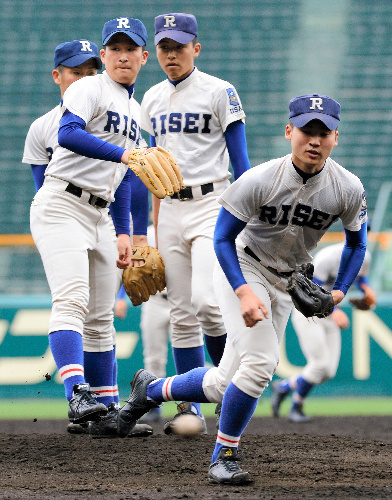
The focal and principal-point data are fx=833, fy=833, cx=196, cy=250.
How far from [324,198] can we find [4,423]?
468 centimetres

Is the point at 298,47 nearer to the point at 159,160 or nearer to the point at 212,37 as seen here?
the point at 212,37

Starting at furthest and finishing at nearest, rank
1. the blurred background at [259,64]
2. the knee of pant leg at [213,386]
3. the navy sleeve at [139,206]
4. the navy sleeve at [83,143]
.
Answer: the blurred background at [259,64] < the navy sleeve at [139,206] < the navy sleeve at [83,143] < the knee of pant leg at [213,386]

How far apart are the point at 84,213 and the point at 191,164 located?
0.67 m

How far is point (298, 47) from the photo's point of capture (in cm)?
1224

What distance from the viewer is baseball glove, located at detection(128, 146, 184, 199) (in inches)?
149

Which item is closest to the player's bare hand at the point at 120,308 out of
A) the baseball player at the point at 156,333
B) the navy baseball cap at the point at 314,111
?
the baseball player at the point at 156,333

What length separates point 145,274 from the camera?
4613mm

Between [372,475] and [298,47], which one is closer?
[372,475]

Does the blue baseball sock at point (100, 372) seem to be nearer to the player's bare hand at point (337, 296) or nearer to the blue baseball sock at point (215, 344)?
the blue baseball sock at point (215, 344)

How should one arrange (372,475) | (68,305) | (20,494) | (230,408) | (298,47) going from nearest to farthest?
(20,494) < (230,408) < (372,475) < (68,305) < (298,47)

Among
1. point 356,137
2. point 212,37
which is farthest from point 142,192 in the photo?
point 212,37

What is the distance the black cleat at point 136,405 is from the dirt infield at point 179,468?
17 centimetres

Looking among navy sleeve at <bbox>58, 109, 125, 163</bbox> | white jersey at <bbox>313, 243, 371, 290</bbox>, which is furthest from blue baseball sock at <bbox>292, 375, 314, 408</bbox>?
navy sleeve at <bbox>58, 109, 125, 163</bbox>

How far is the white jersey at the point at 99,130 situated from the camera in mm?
4188
